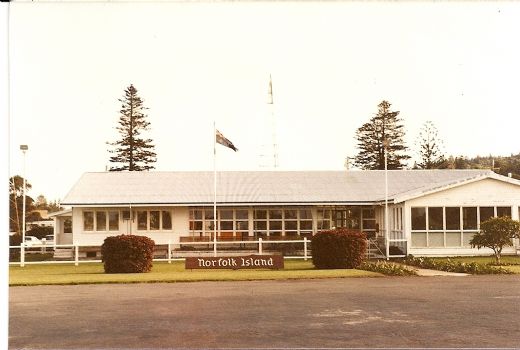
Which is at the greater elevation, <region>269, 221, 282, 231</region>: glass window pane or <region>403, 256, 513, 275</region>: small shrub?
<region>269, 221, 282, 231</region>: glass window pane

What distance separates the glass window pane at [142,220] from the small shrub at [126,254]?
466 inches

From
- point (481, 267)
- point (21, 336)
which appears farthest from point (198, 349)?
point (481, 267)

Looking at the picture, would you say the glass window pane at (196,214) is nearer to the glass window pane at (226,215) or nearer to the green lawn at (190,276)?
the glass window pane at (226,215)

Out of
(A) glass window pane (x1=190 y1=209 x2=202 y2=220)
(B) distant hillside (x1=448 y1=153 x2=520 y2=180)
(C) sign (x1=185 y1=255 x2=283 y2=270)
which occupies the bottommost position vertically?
(C) sign (x1=185 y1=255 x2=283 y2=270)

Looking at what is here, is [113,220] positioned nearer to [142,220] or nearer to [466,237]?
[142,220]

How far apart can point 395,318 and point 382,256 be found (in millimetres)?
19441

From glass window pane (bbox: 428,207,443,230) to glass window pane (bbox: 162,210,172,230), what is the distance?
13234 millimetres

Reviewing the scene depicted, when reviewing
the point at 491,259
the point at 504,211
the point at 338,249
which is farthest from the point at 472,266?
the point at 504,211

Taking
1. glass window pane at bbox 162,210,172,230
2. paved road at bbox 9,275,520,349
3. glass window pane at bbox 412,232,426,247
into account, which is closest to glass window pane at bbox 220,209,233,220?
glass window pane at bbox 162,210,172,230

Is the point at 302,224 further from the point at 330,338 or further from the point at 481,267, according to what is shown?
the point at 330,338

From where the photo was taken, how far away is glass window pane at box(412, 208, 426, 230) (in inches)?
1265

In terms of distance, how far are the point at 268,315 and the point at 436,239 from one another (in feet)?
67.8

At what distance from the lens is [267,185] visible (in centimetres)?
3831

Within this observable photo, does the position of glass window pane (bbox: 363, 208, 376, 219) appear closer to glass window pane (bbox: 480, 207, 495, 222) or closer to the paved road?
glass window pane (bbox: 480, 207, 495, 222)
